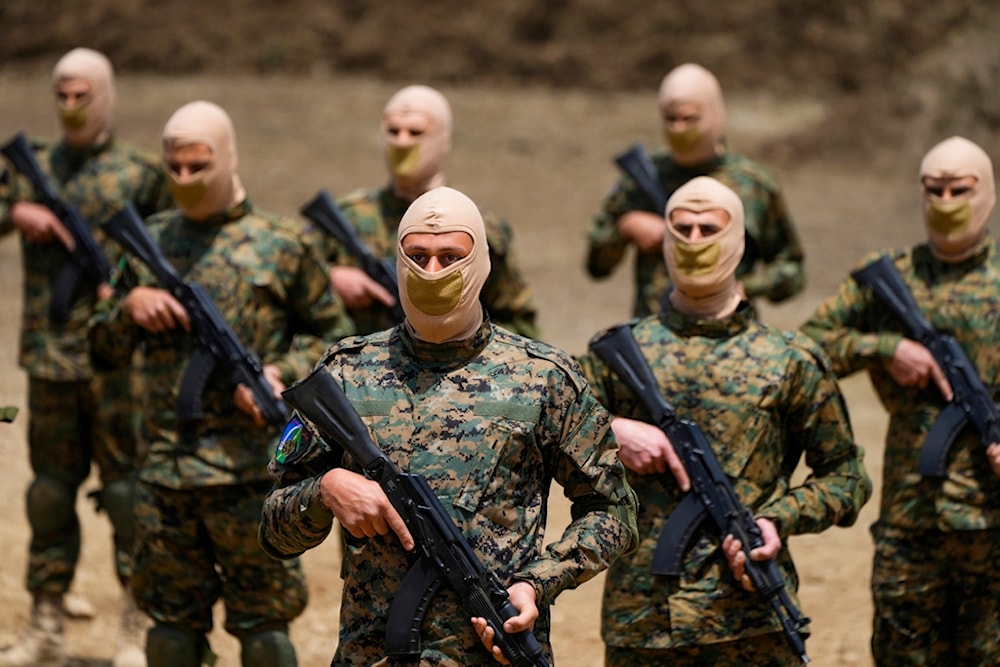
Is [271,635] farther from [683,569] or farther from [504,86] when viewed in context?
[504,86]

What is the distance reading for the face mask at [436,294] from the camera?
4891 millimetres

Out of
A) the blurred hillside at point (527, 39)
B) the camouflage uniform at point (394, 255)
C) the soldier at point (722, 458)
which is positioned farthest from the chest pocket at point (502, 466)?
the blurred hillside at point (527, 39)

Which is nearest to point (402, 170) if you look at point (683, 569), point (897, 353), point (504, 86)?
point (897, 353)

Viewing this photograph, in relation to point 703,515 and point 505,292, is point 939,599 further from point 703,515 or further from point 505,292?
point 505,292

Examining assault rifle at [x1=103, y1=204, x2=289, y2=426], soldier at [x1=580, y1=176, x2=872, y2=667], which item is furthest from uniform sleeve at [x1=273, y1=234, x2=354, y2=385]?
soldier at [x1=580, y1=176, x2=872, y2=667]

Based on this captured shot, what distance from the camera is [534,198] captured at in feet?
68.9

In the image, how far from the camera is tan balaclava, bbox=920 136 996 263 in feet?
22.9

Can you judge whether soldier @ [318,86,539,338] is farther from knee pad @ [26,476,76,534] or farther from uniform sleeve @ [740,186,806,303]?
knee pad @ [26,476,76,534]

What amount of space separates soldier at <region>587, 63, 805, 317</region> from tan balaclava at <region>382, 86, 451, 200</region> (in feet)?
3.44

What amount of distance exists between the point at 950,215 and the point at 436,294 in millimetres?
2784

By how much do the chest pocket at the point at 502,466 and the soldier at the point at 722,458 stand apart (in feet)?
3.31

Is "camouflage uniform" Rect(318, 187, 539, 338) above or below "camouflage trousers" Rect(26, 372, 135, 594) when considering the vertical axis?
above

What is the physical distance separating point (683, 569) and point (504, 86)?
21.3 m

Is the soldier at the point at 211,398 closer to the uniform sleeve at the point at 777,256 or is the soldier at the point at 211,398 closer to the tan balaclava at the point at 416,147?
the tan balaclava at the point at 416,147
